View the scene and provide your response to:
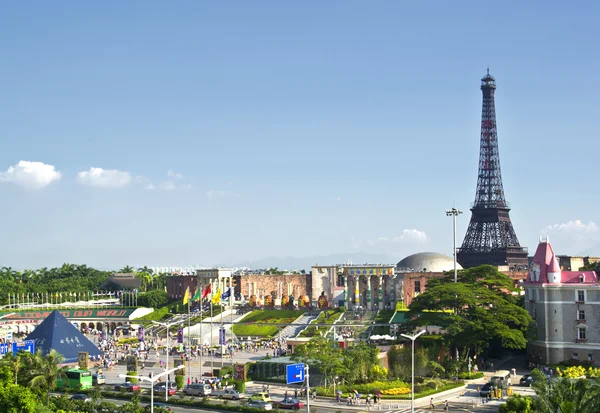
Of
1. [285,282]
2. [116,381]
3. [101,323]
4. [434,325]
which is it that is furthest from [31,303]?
Result: [434,325]

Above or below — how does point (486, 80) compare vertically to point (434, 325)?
above

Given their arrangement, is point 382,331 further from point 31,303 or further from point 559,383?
point 31,303

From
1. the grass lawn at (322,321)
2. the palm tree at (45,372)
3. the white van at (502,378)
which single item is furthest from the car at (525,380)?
the palm tree at (45,372)

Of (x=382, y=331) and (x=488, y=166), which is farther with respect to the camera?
(x=488, y=166)

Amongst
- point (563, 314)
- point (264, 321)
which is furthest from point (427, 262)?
point (563, 314)

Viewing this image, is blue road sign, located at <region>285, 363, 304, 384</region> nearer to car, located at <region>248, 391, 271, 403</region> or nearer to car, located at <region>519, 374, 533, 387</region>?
car, located at <region>248, 391, 271, 403</region>

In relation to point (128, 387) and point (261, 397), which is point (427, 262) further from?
point (261, 397)
